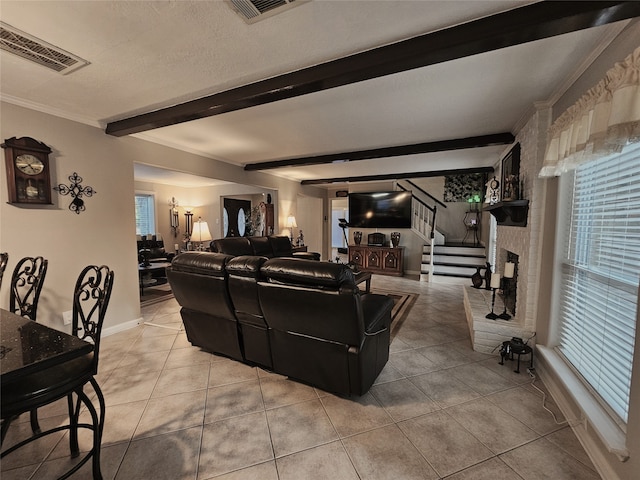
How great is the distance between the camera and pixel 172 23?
61.7 inches

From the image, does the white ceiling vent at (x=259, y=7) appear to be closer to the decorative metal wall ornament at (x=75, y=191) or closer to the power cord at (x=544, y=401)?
the decorative metal wall ornament at (x=75, y=191)

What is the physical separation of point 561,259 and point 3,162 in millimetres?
5050

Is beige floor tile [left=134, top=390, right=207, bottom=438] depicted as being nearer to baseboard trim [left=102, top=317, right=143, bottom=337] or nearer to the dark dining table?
the dark dining table

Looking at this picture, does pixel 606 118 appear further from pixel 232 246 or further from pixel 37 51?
pixel 232 246

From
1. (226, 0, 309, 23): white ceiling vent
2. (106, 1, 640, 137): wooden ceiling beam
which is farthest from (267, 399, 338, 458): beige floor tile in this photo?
(226, 0, 309, 23): white ceiling vent

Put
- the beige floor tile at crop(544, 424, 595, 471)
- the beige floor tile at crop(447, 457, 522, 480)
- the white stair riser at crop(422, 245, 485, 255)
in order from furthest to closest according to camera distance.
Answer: the white stair riser at crop(422, 245, 485, 255) < the beige floor tile at crop(544, 424, 595, 471) < the beige floor tile at crop(447, 457, 522, 480)

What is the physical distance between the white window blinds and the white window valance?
205 mm

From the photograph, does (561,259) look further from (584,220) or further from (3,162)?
(3,162)

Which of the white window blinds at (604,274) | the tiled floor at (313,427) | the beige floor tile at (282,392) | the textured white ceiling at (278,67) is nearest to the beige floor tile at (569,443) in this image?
the tiled floor at (313,427)

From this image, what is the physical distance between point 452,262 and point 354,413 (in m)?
5.29

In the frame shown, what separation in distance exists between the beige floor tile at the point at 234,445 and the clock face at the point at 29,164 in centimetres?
291

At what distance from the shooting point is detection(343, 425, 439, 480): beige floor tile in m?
1.49

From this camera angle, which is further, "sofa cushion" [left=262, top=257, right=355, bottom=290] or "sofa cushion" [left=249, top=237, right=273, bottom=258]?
"sofa cushion" [left=249, top=237, right=273, bottom=258]

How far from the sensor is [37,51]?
1.85m
